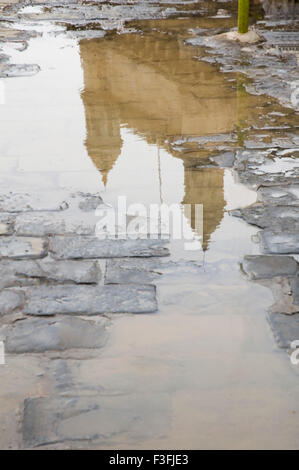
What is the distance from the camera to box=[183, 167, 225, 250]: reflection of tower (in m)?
5.48

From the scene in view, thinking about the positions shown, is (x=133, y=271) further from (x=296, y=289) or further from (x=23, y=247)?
(x=296, y=289)

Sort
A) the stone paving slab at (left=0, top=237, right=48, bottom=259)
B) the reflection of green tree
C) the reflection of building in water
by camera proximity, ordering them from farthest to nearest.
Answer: the reflection of building in water → the reflection of green tree → the stone paving slab at (left=0, top=237, right=48, bottom=259)

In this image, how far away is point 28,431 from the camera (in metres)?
3.24

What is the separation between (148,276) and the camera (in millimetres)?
4668

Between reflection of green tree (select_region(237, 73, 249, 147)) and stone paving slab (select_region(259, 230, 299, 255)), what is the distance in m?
2.28

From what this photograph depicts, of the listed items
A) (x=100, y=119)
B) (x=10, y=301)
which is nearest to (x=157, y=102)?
(x=100, y=119)

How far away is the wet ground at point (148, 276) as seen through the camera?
3367 mm

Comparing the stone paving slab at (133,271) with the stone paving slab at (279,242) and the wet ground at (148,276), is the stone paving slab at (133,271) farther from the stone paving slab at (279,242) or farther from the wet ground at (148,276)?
the stone paving slab at (279,242)

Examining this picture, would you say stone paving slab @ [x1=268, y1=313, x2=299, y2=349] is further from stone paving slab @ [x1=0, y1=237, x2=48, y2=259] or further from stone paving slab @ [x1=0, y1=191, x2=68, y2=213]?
stone paving slab @ [x1=0, y1=191, x2=68, y2=213]

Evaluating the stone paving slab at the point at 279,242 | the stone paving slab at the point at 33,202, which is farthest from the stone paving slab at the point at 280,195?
the stone paving slab at the point at 33,202

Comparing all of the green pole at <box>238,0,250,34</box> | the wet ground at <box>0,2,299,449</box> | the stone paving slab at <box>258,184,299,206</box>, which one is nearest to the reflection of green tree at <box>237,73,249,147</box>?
the wet ground at <box>0,2,299,449</box>

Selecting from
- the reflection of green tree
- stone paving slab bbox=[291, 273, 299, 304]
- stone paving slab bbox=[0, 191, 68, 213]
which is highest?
the reflection of green tree

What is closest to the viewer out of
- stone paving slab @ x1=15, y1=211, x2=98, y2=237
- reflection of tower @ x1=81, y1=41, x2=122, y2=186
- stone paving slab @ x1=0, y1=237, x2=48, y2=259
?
stone paving slab @ x1=0, y1=237, x2=48, y2=259
